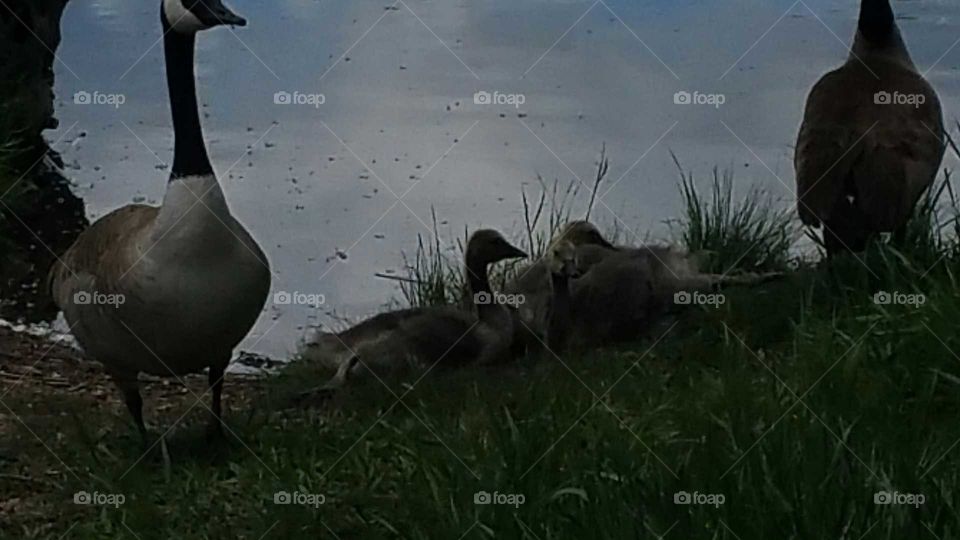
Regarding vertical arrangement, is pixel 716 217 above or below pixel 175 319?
above

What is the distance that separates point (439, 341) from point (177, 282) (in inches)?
48.7

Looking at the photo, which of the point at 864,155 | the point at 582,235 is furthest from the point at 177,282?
the point at 864,155

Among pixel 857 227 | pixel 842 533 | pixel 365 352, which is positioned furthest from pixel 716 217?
pixel 842 533

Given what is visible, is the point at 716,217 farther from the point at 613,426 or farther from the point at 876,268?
the point at 613,426

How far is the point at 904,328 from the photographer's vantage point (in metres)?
4.39

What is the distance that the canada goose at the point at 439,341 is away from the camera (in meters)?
5.24

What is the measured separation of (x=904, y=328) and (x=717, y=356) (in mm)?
768

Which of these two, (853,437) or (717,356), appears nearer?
(853,437)

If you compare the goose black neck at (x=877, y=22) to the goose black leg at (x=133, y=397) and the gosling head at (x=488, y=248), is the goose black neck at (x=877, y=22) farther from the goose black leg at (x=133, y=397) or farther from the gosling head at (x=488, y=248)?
the goose black leg at (x=133, y=397)

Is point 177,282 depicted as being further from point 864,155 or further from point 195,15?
point 864,155

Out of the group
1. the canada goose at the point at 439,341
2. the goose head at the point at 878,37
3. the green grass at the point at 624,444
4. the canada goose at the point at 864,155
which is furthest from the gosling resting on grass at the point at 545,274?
the goose head at the point at 878,37

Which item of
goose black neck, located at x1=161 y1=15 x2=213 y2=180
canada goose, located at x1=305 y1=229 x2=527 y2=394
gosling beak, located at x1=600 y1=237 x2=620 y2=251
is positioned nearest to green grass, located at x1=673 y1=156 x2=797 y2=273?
gosling beak, located at x1=600 y1=237 x2=620 y2=251

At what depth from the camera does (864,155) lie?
494cm

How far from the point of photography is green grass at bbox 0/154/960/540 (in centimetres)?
337
